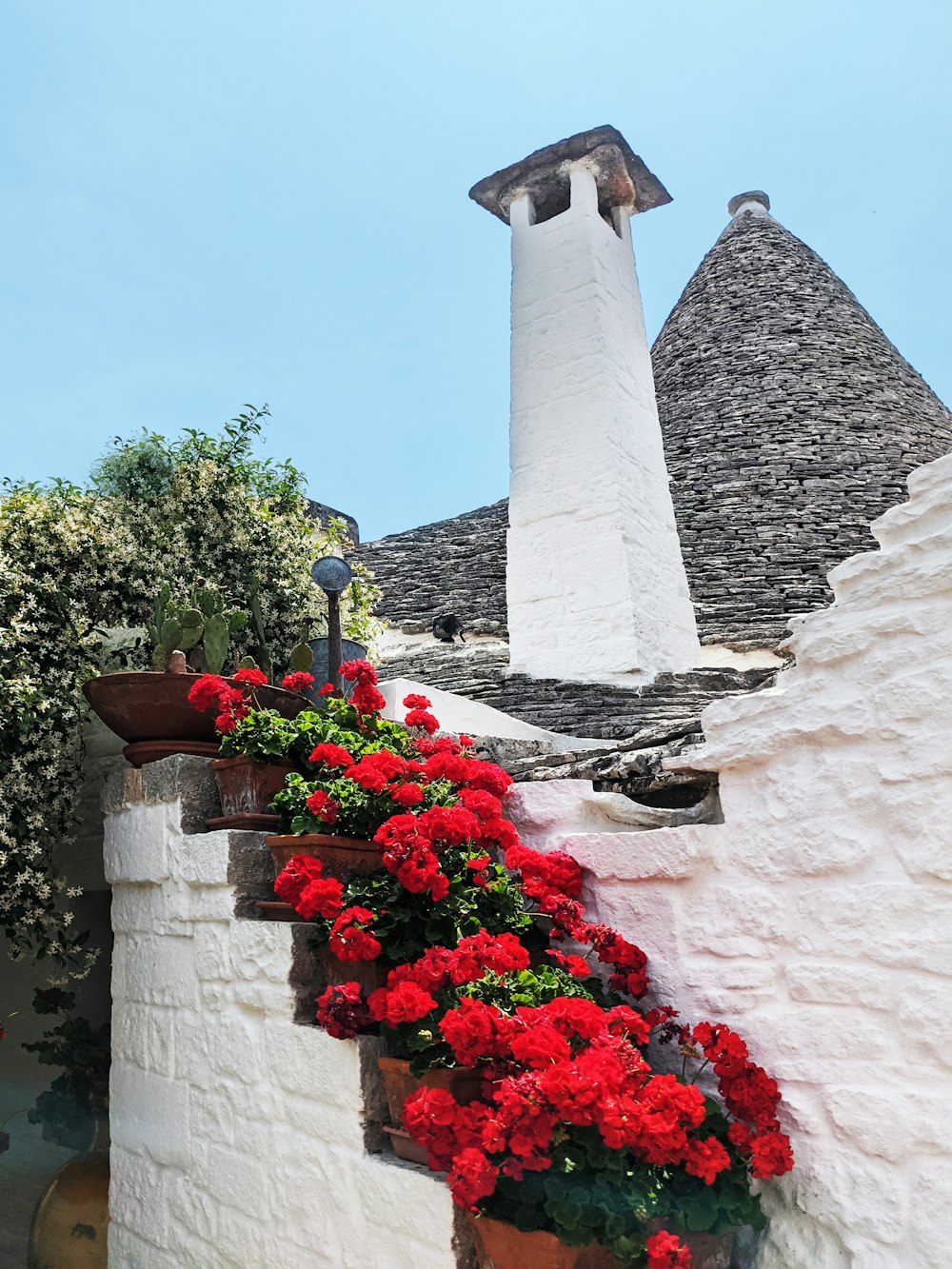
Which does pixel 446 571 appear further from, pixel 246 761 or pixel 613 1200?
pixel 613 1200

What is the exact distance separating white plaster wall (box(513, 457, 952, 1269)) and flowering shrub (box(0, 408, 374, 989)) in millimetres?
2421

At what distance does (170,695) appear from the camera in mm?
3541

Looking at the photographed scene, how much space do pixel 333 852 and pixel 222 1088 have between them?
0.86m

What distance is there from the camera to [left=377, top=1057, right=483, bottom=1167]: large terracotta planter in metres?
2.36

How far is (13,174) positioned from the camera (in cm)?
519

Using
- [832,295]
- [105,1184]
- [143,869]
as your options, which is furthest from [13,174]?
[832,295]

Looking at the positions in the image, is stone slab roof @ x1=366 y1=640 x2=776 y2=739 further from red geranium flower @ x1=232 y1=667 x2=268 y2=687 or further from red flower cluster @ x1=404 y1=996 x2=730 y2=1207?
red flower cluster @ x1=404 y1=996 x2=730 y2=1207

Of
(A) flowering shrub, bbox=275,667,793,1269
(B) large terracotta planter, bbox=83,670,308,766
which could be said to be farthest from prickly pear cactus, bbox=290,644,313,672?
(A) flowering shrub, bbox=275,667,793,1269

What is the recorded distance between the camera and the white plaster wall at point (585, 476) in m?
6.80

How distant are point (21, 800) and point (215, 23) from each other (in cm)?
444

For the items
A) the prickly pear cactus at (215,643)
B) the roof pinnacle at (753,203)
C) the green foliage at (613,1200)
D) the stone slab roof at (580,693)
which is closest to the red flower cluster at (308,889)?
the green foliage at (613,1200)

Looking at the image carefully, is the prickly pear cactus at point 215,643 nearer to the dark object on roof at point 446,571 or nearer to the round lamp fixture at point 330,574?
the round lamp fixture at point 330,574

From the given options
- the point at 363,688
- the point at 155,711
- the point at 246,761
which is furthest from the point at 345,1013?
the point at 155,711

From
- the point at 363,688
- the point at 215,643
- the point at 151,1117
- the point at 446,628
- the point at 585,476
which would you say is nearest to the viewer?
the point at 151,1117
